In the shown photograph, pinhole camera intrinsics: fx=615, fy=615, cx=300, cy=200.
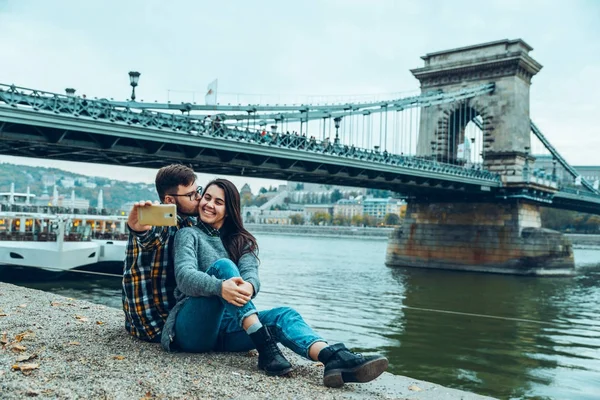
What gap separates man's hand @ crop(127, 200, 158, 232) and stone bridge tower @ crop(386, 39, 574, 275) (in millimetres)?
28978

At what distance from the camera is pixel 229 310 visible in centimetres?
393

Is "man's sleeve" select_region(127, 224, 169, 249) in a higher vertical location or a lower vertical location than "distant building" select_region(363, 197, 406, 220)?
lower

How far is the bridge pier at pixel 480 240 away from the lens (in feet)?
99.8

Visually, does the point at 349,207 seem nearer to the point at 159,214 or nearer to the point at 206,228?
the point at 206,228

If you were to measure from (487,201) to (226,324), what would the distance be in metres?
31.0

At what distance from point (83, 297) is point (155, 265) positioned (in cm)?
1209

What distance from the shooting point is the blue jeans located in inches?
154

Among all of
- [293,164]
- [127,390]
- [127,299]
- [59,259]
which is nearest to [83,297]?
[59,259]

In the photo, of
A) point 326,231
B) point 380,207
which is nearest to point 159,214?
point 326,231

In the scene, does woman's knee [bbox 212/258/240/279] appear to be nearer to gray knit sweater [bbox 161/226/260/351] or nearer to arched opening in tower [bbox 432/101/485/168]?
gray knit sweater [bbox 161/226/260/351]

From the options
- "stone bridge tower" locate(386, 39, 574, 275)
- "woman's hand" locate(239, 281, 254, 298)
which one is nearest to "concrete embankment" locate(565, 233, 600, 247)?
"stone bridge tower" locate(386, 39, 574, 275)

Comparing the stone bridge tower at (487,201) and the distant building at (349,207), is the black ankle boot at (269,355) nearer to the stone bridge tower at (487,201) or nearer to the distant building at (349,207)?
the stone bridge tower at (487,201)

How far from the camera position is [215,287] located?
3682 mm

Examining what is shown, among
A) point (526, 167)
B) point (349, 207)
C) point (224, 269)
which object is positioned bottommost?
point (224, 269)
